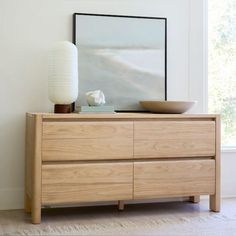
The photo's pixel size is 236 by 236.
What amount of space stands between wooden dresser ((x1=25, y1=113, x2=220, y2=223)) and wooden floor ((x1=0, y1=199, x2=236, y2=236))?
116mm

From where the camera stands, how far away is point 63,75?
9.73 feet

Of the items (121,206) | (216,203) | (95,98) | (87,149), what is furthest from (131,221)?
(95,98)

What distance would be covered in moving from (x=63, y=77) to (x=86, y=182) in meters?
0.76

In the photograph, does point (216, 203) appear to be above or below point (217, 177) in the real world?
below

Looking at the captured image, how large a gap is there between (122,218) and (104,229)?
0.31 meters

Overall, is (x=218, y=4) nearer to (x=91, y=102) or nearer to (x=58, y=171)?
(x=91, y=102)

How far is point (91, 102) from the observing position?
3049 millimetres

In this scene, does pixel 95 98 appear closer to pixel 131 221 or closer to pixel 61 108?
pixel 61 108

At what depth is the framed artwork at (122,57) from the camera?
3324 mm

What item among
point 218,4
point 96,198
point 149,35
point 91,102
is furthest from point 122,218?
point 218,4

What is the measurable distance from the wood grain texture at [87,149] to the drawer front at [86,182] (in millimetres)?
55

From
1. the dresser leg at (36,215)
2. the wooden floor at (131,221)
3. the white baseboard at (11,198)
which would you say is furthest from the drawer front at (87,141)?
the white baseboard at (11,198)

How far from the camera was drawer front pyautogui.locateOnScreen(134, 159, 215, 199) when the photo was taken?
297cm

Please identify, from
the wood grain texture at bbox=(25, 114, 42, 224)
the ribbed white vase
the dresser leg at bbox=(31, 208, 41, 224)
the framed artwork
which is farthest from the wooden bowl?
the dresser leg at bbox=(31, 208, 41, 224)
